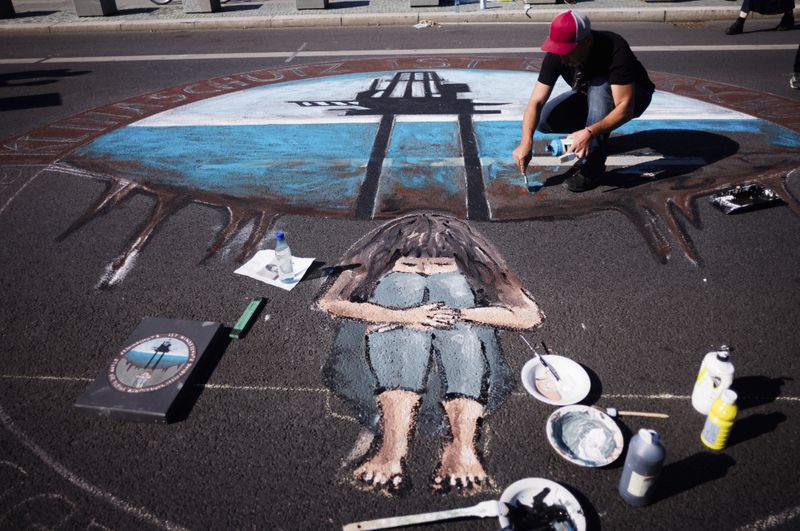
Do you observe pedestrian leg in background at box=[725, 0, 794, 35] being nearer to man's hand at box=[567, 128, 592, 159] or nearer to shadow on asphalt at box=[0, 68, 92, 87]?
man's hand at box=[567, 128, 592, 159]

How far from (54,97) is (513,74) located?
6531mm

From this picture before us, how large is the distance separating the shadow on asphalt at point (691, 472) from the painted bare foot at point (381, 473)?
112 cm

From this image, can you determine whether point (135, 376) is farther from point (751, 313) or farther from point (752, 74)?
point (752, 74)

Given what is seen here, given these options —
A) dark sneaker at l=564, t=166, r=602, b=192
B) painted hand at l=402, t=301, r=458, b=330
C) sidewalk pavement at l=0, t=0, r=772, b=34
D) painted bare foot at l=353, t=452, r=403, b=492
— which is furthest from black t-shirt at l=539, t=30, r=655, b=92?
sidewalk pavement at l=0, t=0, r=772, b=34

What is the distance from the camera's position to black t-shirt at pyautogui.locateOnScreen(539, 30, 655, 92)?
13.9ft

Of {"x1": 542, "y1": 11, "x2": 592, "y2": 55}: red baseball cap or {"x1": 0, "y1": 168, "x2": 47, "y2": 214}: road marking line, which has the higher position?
{"x1": 542, "y1": 11, "x2": 592, "y2": 55}: red baseball cap

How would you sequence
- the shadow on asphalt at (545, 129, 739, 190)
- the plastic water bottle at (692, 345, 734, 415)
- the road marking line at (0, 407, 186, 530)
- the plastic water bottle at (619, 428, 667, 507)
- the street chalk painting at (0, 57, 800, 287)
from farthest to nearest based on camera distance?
the shadow on asphalt at (545, 129, 739, 190)
the street chalk painting at (0, 57, 800, 287)
the plastic water bottle at (692, 345, 734, 415)
the road marking line at (0, 407, 186, 530)
the plastic water bottle at (619, 428, 667, 507)

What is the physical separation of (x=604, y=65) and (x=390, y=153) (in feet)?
7.25

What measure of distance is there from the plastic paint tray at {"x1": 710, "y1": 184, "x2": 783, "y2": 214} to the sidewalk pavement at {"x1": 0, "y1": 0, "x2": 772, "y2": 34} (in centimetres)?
806

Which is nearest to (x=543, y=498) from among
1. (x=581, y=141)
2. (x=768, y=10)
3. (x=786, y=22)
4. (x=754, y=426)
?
(x=754, y=426)

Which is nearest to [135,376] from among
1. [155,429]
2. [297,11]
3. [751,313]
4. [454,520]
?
[155,429]

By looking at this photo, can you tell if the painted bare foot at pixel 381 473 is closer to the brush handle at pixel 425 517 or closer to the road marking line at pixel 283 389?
the brush handle at pixel 425 517

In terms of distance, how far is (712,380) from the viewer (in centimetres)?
271

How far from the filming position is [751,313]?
3.43 metres
